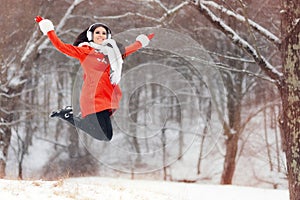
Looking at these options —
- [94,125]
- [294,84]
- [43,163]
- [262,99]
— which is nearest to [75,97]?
[94,125]

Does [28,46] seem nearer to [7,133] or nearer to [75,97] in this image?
[7,133]

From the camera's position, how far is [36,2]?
15695 millimetres

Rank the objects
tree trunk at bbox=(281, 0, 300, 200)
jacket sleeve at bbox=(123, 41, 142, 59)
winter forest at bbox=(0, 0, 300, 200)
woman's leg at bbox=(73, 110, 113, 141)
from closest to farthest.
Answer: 1. woman's leg at bbox=(73, 110, 113, 141)
2. jacket sleeve at bbox=(123, 41, 142, 59)
3. tree trunk at bbox=(281, 0, 300, 200)
4. winter forest at bbox=(0, 0, 300, 200)

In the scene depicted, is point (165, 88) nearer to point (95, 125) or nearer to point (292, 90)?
point (292, 90)

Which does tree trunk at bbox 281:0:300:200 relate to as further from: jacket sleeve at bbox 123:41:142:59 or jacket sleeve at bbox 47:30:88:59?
jacket sleeve at bbox 47:30:88:59

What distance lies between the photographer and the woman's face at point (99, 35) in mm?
3990

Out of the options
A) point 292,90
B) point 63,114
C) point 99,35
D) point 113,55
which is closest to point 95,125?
point 63,114

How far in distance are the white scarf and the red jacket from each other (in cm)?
4

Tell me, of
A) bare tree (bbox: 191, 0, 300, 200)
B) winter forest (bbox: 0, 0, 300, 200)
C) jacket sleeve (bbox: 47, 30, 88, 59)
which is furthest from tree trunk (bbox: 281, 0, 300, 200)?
winter forest (bbox: 0, 0, 300, 200)

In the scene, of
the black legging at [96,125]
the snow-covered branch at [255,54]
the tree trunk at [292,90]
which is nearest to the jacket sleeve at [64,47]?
the black legging at [96,125]

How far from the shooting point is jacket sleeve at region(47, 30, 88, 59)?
3.88 metres

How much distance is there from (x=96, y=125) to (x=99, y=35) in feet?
2.50

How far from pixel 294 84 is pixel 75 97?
2.81m

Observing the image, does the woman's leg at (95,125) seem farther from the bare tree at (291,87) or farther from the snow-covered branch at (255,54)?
the snow-covered branch at (255,54)
